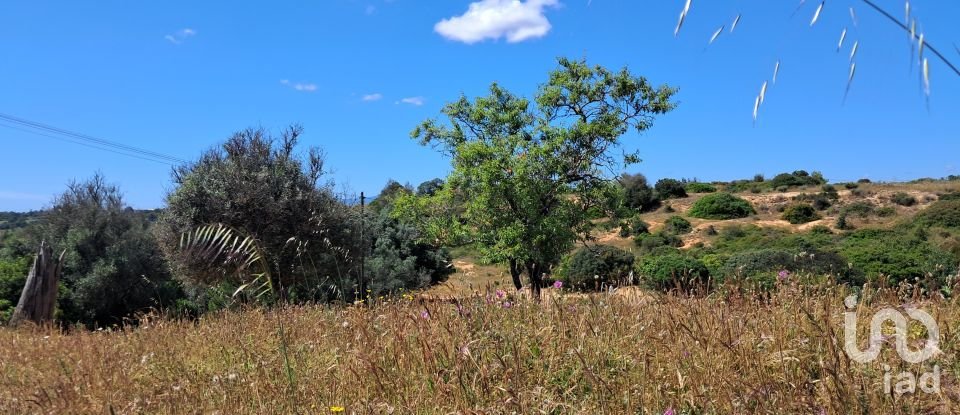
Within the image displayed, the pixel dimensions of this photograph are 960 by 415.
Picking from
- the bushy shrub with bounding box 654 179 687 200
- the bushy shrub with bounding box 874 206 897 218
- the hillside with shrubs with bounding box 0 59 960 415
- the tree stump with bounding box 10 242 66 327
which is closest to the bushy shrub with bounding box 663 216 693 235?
the bushy shrub with bounding box 874 206 897 218

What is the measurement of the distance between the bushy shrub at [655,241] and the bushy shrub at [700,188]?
18.5 meters

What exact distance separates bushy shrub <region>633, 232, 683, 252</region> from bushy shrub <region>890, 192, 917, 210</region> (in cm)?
1470

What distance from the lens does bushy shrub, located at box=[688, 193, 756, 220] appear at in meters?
34.9

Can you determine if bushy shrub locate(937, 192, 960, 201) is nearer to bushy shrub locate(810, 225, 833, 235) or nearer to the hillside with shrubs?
bushy shrub locate(810, 225, 833, 235)

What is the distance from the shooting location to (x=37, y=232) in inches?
643

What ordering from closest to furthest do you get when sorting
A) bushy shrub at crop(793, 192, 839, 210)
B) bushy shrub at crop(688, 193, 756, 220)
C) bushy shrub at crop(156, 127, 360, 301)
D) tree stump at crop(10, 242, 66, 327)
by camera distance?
1. tree stump at crop(10, 242, 66, 327)
2. bushy shrub at crop(156, 127, 360, 301)
3. bushy shrub at crop(793, 192, 839, 210)
4. bushy shrub at crop(688, 193, 756, 220)

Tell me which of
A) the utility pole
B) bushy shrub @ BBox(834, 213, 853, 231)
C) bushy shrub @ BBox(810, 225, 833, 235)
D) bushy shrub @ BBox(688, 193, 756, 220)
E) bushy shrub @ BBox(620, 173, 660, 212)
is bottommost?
the utility pole

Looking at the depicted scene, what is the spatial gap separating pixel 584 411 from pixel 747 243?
24782 mm

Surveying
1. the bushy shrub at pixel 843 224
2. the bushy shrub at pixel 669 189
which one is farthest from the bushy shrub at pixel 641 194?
the bushy shrub at pixel 843 224

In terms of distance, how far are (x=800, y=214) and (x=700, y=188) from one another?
1524 cm

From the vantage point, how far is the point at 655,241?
2792 cm

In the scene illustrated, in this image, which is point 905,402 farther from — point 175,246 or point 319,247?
point 175,246

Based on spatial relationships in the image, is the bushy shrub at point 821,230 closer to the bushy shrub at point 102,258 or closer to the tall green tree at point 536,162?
the tall green tree at point 536,162

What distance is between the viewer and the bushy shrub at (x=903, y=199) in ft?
110
